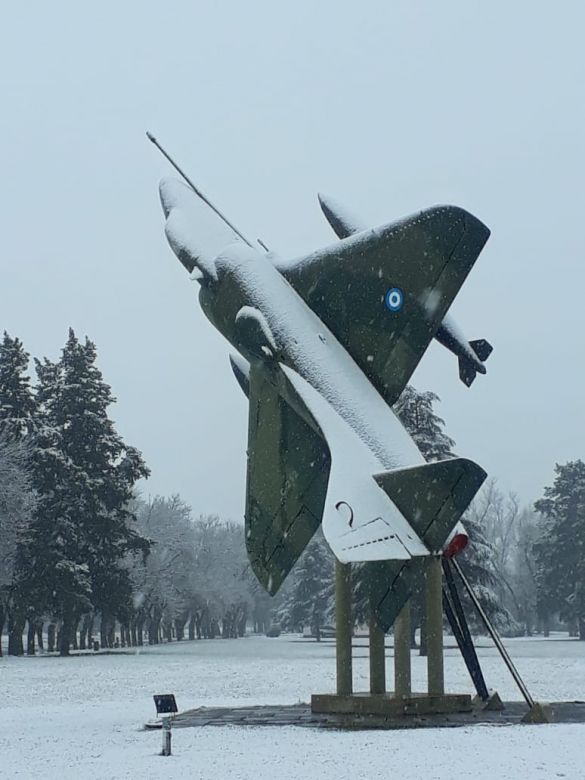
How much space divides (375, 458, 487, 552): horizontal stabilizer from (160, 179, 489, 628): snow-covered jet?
24 mm

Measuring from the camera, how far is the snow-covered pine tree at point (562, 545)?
192ft

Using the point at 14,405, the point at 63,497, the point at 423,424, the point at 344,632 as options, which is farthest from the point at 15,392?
the point at 344,632

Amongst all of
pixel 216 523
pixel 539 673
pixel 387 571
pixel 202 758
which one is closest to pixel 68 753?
pixel 202 758

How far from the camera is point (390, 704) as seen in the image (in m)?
13.3

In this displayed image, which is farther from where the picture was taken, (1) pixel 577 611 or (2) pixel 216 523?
(2) pixel 216 523

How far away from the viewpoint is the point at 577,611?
181ft

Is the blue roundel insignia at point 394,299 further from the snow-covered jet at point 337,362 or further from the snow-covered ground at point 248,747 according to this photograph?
the snow-covered ground at point 248,747

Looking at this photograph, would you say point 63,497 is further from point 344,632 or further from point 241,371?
point 344,632

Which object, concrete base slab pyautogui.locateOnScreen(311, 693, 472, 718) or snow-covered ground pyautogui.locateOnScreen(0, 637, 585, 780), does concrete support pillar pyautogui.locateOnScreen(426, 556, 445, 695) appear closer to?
concrete base slab pyautogui.locateOnScreen(311, 693, 472, 718)

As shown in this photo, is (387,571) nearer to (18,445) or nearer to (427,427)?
(427,427)

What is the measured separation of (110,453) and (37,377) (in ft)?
17.1

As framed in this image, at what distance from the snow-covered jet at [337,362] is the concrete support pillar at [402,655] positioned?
69 cm

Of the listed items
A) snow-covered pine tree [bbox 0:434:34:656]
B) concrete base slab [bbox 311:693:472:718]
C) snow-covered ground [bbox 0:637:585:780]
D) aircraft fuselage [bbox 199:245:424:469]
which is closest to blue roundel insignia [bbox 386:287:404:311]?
aircraft fuselage [bbox 199:245:424:469]

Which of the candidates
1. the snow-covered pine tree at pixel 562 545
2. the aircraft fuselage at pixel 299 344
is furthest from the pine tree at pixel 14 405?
the snow-covered pine tree at pixel 562 545
